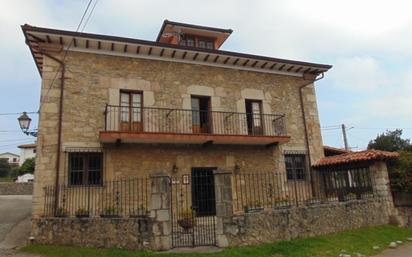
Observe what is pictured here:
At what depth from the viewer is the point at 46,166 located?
10.4m

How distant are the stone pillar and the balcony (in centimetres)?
319

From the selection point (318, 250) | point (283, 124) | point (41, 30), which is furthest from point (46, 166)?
point (283, 124)

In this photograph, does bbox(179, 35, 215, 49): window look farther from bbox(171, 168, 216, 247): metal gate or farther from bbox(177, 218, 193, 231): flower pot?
bbox(177, 218, 193, 231): flower pot

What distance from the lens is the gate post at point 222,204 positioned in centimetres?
795

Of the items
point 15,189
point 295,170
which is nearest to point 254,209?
point 295,170

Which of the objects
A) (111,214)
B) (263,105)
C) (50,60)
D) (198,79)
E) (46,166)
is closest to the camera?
(111,214)

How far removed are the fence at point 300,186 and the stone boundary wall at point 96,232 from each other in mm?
4904

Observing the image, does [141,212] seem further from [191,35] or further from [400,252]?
[191,35]

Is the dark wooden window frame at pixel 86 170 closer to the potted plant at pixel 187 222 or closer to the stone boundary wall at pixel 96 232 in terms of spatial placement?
the stone boundary wall at pixel 96 232

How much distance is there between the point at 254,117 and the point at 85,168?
22.5 feet

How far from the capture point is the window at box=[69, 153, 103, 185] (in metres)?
10.7

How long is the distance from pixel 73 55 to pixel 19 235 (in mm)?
6046

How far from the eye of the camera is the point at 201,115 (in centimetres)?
1322

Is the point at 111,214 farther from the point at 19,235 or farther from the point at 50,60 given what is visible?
the point at 50,60
